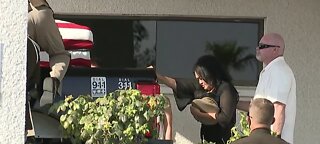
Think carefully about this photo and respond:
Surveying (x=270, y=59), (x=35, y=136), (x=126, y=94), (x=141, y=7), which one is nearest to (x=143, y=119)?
(x=126, y=94)

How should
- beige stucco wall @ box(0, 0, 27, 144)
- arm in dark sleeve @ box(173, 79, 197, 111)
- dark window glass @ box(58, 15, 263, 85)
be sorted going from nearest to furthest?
beige stucco wall @ box(0, 0, 27, 144)
arm in dark sleeve @ box(173, 79, 197, 111)
dark window glass @ box(58, 15, 263, 85)

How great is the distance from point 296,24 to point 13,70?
5.45 meters

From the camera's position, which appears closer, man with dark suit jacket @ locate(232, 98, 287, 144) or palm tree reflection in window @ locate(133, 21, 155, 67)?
man with dark suit jacket @ locate(232, 98, 287, 144)

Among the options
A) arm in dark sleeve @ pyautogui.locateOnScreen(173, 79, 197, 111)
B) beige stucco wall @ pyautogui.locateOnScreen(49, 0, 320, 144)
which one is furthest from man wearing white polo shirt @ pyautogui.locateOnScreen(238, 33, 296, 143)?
beige stucco wall @ pyautogui.locateOnScreen(49, 0, 320, 144)

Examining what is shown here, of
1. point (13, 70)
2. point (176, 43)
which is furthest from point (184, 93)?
point (13, 70)

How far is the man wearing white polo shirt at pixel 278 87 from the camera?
21.1 ft

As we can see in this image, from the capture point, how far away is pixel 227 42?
30.3 ft

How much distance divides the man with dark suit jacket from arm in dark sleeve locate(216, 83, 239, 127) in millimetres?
1757

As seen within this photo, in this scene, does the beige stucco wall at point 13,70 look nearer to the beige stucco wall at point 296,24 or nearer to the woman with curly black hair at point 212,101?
the woman with curly black hair at point 212,101

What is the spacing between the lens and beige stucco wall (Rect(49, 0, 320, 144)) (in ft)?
29.7

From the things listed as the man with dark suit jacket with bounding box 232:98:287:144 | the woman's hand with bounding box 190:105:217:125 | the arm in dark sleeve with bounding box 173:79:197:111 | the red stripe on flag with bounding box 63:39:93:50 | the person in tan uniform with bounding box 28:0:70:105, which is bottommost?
the woman's hand with bounding box 190:105:217:125

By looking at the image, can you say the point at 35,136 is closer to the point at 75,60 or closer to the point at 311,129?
the point at 75,60

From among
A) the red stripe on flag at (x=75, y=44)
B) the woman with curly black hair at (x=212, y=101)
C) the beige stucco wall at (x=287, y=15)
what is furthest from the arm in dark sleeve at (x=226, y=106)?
the beige stucco wall at (x=287, y=15)

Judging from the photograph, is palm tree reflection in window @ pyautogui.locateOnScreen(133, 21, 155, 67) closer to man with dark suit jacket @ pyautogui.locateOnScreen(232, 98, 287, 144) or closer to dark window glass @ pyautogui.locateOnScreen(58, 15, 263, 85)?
dark window glass @ pyautogui.locateOnScreen(58, 15, 263, 85)
